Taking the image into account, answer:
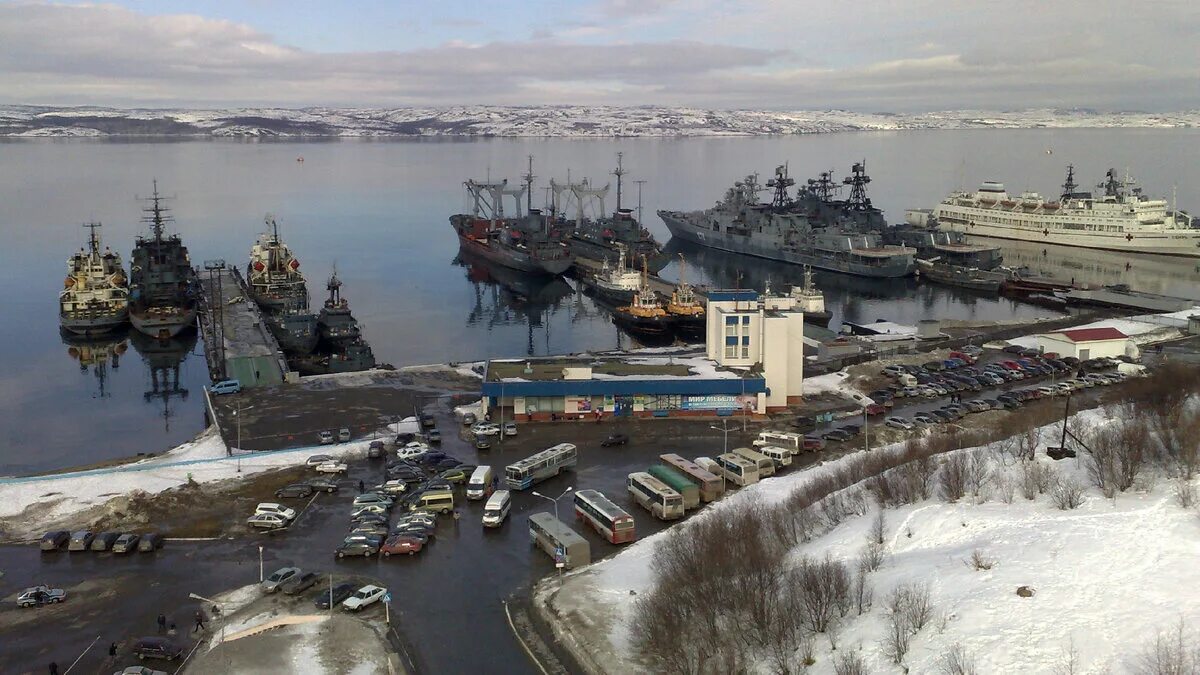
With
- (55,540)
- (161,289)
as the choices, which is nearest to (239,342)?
(161,289)

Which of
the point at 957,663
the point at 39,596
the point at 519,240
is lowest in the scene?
the point at 39,596

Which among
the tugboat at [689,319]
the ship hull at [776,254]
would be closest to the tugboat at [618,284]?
the tugboat at [689,319]

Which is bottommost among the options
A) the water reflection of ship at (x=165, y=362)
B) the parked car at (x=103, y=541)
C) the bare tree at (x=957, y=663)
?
the water reflection of ship at (x=165, y=362)

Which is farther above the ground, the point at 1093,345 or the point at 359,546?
the point at 1093,345

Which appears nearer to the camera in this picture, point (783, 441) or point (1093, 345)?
point (783, 441)

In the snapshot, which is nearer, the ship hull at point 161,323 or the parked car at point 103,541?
the parked car at point 103,541

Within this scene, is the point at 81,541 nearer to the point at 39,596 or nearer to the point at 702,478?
the point at 39,596

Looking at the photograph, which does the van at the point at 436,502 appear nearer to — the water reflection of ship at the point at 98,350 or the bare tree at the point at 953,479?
the bare tree at the point at 953,479
